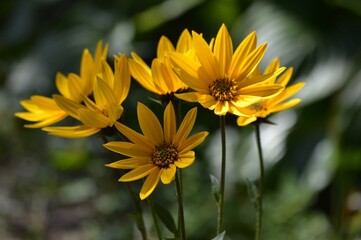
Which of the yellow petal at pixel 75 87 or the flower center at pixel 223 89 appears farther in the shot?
the yellow petal at pixel 75 87

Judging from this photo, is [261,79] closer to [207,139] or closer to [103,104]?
[103,104]

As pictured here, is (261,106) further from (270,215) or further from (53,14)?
(53,14)

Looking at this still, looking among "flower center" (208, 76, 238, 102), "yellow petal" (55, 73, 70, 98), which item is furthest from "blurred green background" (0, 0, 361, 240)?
"flower center" (208, 76, 238, 102)

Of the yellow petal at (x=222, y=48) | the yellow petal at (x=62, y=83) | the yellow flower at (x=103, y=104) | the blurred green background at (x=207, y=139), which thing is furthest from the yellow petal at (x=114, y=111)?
the blurred green background at (x=207, y=139)

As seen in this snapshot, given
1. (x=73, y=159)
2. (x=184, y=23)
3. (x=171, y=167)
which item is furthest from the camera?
(x=184, y=23)

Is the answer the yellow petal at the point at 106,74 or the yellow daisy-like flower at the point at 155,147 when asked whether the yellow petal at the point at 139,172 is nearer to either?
the yellow daisy-like flower at the point at 155,147

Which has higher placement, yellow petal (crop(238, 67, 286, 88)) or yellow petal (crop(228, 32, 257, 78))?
yellow petal (crop(228, 32, 257, 78))

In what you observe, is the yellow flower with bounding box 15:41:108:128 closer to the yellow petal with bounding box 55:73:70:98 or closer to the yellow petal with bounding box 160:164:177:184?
the yellow petal with bounding box 55:73:70:98

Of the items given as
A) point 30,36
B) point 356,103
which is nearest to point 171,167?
point 356,103
